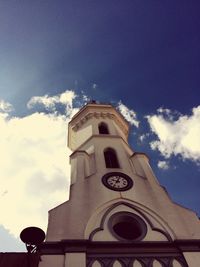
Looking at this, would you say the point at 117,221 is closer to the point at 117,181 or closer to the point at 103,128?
the point at 117,181

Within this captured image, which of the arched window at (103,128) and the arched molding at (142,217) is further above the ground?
the arched window at (103,128)

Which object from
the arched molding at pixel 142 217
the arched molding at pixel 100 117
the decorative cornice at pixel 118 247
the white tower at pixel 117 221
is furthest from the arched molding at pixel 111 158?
the decorative cornice at pixel 118 247

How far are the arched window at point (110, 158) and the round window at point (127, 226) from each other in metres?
5.41

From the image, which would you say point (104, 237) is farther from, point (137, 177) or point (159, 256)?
point (137, 177)

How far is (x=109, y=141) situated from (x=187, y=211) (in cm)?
931

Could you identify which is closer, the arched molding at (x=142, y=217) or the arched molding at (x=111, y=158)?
the arched molding at (x=142, y=217)

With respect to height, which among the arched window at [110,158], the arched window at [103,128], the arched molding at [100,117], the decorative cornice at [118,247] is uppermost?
the arched molding at [100,117]

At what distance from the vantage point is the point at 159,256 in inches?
526

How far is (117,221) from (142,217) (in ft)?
4.48

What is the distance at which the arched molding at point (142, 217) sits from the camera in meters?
14.6

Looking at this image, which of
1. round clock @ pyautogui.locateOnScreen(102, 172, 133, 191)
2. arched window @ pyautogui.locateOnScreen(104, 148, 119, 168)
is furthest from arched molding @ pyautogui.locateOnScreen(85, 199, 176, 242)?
arched window @ pyautogui.locateOnScreen(104, 148, 119, 168)

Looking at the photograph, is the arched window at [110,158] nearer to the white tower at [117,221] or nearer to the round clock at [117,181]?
the white tower at [117,221]

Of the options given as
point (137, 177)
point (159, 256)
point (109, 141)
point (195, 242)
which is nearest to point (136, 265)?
point (159, 256)

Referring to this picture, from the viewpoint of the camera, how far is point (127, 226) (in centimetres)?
1606
